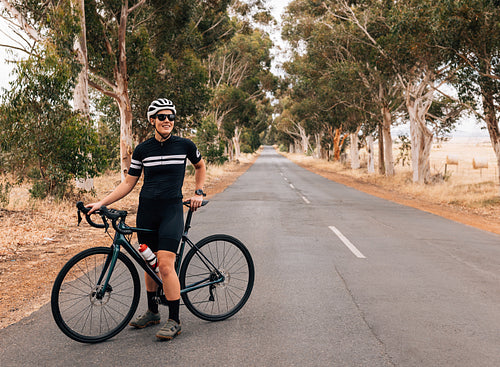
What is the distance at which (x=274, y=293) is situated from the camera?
495 centimetres

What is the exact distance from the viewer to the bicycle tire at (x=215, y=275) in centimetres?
397

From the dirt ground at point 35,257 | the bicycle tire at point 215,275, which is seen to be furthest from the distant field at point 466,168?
the bicycle tire at point 215,275

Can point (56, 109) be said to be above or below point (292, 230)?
above

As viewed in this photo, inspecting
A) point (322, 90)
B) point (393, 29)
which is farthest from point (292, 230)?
point (322, 90)

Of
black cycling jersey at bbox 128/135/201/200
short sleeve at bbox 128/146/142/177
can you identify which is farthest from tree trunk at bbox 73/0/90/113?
black cycling jersey at bbox 128/135/201/200

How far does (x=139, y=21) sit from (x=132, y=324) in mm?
17035

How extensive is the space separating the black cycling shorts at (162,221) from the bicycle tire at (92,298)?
0.34 m

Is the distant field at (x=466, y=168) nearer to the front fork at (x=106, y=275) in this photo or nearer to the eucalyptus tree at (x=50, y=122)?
the eucalyptus tree at (x=50, y=122)

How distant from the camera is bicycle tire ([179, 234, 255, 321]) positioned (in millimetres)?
3975

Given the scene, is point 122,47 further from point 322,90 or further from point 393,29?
point 322,90

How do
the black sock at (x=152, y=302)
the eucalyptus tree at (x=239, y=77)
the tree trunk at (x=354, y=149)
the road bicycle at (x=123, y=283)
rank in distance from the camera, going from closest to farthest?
the road bicycle at (x=123, y=283) < the black sock at (x=152, y=302) < the tree trunk at (x=354, y=149) < the eucalyptus tree at (x=239, y=77)

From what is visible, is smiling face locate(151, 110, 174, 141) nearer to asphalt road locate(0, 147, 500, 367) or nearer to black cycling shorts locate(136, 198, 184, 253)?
black cycling shorts locate(136, 198, 184, 253)

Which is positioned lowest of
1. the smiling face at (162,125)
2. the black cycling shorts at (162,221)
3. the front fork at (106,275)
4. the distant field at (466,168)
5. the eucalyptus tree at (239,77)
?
the distant field at (466,168)

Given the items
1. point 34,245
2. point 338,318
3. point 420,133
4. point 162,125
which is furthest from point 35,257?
point 420,133
